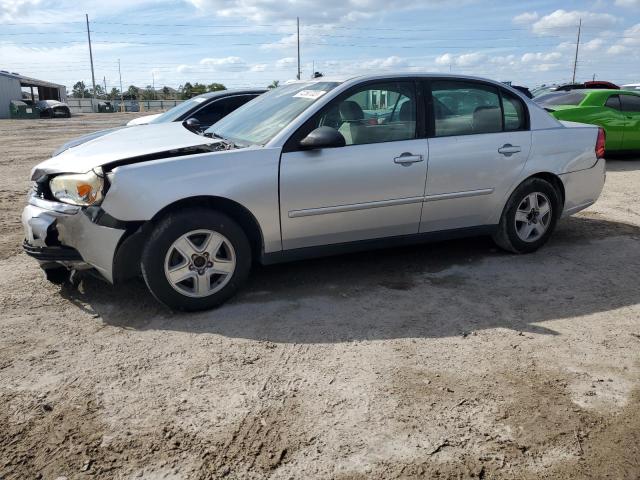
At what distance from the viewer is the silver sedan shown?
366cm

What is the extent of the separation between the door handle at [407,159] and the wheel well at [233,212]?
1.24 meters

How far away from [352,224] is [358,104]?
96 cm

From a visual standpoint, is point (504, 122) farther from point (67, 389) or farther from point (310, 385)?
point (67, 389)

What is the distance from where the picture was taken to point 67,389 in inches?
115

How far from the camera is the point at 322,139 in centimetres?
387

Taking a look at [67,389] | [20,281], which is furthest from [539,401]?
[20,281]

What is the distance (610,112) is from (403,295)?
8934 millimetres

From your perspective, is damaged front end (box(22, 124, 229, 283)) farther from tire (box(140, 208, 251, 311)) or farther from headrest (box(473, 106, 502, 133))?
headrest (box(473, 106, 502, 133))

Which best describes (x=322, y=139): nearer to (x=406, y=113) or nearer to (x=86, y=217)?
(x=406, y=113)

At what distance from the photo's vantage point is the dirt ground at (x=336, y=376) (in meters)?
2.39

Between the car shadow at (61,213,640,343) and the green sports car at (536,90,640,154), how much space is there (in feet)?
20.5

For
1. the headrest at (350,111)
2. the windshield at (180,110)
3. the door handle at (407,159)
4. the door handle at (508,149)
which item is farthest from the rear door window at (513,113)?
the windshield at (180,110)

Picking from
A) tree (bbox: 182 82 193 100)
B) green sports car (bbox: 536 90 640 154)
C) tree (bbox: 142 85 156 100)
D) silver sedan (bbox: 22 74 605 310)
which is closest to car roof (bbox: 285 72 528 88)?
silver sedan (bbox: 22 74 605 310)

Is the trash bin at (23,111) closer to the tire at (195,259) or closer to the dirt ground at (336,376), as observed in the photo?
the dirt ground at (336,376)
